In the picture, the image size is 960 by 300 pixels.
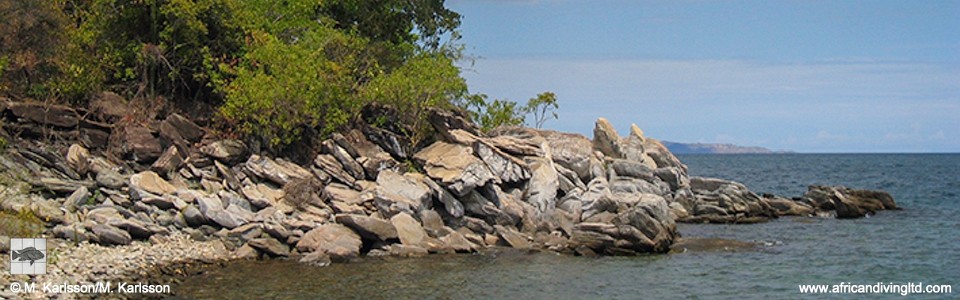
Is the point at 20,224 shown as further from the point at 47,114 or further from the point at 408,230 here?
the point at 408,230

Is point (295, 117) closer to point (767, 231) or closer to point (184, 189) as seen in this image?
point (184, 189)

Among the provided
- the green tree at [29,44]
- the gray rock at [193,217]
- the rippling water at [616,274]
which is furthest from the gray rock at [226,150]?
the rippling water at [616,274]

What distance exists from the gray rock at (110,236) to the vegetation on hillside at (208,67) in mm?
9931

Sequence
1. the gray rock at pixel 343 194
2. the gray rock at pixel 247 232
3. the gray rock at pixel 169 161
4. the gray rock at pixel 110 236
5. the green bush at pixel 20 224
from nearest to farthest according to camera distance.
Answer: the green bush at pixel 20 224, the gray rock at pixel 110 236, the gray rock at pixel 247 232, the gray rock at pixel 343 194, the gray rock at pixel 169 161

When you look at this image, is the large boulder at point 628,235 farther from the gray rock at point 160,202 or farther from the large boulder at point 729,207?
the gray rock at point 160,202

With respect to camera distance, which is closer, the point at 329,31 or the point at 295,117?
the point at 295,117

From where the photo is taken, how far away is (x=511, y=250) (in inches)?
1407

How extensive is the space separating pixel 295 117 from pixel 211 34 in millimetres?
6671

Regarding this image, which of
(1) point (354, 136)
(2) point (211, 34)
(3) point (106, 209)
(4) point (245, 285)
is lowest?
(4) point (245, 285)

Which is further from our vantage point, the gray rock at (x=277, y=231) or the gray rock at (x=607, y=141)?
the gray rock at (x=607, y=141)

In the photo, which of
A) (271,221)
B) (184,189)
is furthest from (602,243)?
(184,189)

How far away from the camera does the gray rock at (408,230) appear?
34844mm

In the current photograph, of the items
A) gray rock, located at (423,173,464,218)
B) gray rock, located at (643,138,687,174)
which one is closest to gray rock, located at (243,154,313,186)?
gray rock, located at (423,173,464,218)

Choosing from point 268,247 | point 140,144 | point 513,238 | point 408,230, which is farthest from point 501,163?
point 140,144
